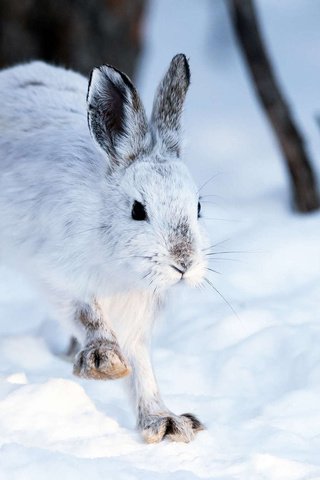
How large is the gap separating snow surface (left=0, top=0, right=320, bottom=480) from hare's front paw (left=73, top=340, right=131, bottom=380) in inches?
8.6

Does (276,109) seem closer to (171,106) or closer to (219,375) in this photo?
(219,375)

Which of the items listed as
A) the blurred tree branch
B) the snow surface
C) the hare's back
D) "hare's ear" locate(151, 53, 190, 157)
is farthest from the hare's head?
the blurred tree branch

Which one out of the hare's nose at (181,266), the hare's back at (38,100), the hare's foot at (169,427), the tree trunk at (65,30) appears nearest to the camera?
the hare's nose at (181,266)

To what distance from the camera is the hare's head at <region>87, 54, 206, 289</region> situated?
3.33 meters

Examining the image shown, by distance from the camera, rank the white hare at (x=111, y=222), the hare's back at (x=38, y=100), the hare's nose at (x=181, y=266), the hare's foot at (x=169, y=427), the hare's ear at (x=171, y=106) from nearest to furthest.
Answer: the hare's nose at (x=181, y=266) → the white hare at (x=111, y=222) → the hare's foot at (x=169, y=427) → the hare's ear at (x=171, y=106) → the hare's back at (x=38, y=100)

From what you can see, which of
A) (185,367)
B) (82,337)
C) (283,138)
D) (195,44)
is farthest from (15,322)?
(195,44)

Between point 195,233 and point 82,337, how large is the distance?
2.00ft

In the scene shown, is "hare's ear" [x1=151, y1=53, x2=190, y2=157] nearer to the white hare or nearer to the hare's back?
the white hare

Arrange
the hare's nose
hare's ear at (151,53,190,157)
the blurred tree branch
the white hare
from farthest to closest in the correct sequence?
the blurred tree branch, hare's ear at (151,53,190,157), the white hare, the hare's nose

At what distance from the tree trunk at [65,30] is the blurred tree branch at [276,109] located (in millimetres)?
1138

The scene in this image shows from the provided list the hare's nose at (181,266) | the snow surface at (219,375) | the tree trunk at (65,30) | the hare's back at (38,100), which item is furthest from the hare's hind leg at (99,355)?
the tree trunk at (65,30)

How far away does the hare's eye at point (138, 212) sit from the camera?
3447mm

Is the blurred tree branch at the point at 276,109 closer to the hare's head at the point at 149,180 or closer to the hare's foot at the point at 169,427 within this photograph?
the hare's head at the point at 149,180

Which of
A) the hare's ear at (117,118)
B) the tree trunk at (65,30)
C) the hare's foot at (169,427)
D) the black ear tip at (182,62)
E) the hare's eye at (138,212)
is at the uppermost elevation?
the tree trunk at (65,30)
